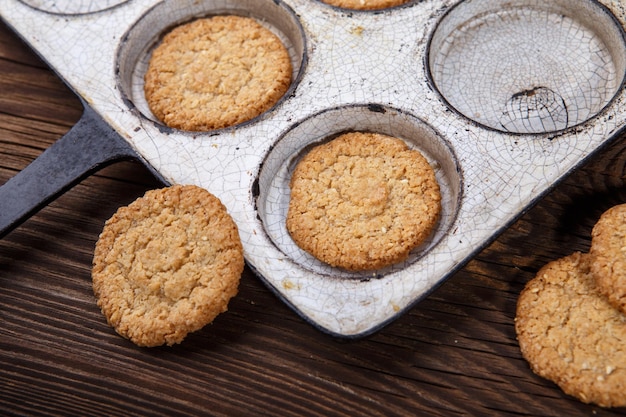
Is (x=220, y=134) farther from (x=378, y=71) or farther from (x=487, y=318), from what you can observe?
(x=487, y=318)

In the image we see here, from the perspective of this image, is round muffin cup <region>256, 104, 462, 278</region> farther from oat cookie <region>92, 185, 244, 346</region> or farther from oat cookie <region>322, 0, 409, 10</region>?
oat cookie <region>322, 0, 409, 10</region>

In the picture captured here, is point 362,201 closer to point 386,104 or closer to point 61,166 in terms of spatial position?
point 386,104

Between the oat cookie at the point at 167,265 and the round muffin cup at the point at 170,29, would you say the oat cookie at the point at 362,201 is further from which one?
the round muffin cup at the point at 170,29

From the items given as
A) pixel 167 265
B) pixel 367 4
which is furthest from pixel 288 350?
pixel 367 4

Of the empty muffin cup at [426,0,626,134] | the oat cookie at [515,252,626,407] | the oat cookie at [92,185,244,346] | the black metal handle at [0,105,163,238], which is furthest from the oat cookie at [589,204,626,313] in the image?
the black metal handle at [0,105,163,238]

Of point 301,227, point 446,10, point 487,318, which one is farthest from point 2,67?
point 487,318

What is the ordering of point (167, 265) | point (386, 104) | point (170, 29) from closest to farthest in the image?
point (167, 265) < point (386, 104) < point (170, 29)
